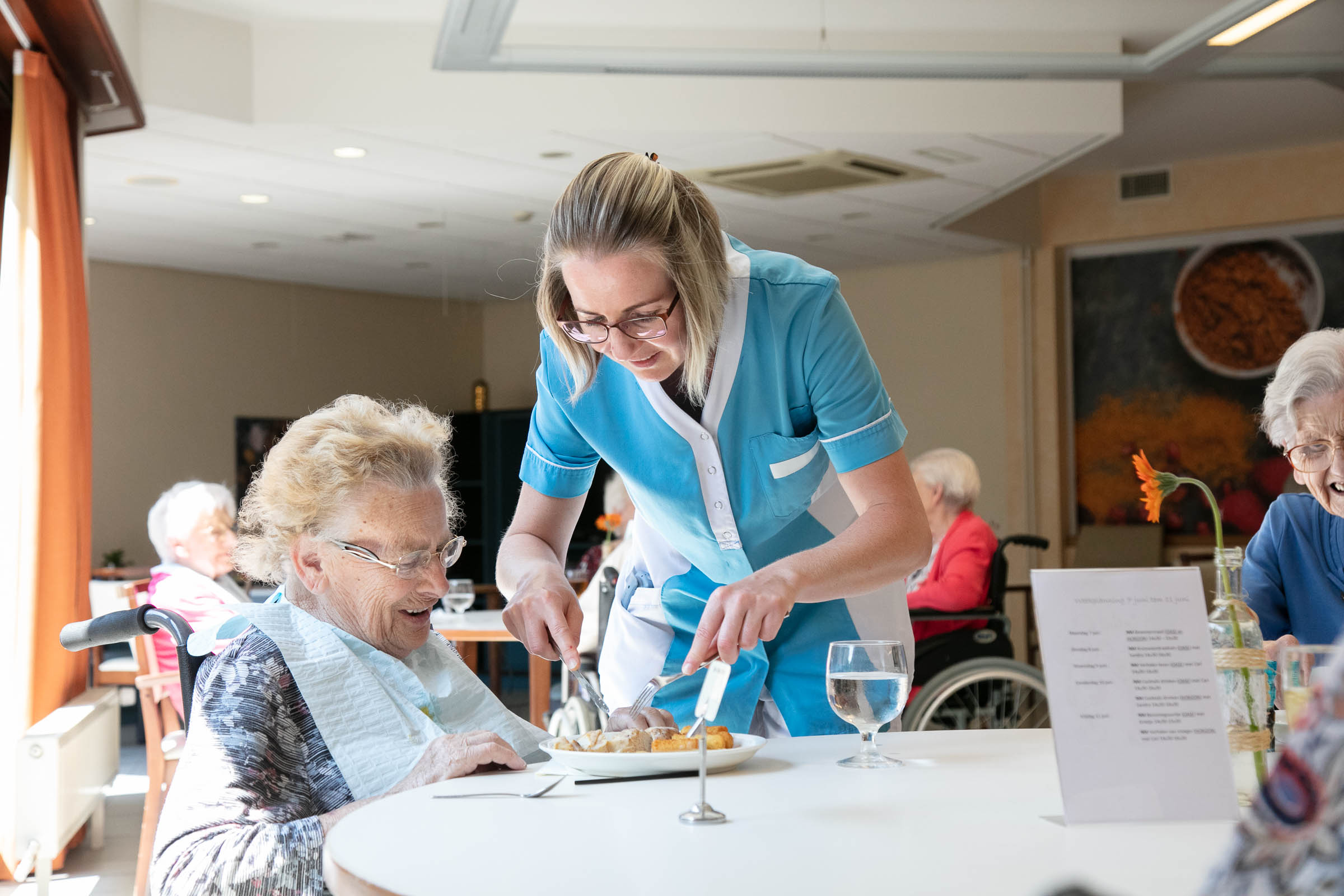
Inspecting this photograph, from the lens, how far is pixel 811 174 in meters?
6.38

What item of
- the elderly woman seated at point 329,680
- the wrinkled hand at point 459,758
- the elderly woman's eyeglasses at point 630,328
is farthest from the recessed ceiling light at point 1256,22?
the wrinkled hand at point 459,758

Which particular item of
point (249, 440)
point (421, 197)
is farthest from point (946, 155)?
point (249, 440)

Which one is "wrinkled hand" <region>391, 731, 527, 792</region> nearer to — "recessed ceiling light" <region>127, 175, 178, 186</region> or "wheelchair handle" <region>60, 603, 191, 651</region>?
"wheelchair handle" <region>60, 603, 191, 651</region>

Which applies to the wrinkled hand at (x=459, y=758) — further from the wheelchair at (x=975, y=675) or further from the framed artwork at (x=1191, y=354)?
the framed artwork at (x=1191, y=354)

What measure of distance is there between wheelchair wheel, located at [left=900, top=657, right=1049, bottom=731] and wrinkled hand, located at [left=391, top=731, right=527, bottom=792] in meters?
2.67

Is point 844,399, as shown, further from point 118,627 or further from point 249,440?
point 249,440

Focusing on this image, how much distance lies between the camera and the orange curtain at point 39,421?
364cm

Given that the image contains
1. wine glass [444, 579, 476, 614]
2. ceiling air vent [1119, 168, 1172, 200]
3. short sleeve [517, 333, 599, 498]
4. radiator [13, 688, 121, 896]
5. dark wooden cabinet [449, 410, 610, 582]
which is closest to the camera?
short sleeve [517, 333, 599, 498]

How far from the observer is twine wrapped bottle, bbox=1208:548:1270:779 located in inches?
42.9

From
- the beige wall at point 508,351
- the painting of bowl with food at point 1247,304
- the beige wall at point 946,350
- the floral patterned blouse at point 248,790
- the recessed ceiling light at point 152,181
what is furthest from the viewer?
the beige wall at point 508,351

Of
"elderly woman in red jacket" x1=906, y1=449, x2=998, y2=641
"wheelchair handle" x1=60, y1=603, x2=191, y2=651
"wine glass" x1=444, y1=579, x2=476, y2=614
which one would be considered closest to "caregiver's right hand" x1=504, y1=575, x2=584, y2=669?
"wheelchair handle" x1=60, y1=603, x2=191, y2=651

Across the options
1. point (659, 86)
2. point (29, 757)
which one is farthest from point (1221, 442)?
point (29, 757)

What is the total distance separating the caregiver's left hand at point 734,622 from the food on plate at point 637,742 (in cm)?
8

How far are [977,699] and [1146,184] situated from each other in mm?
5208
